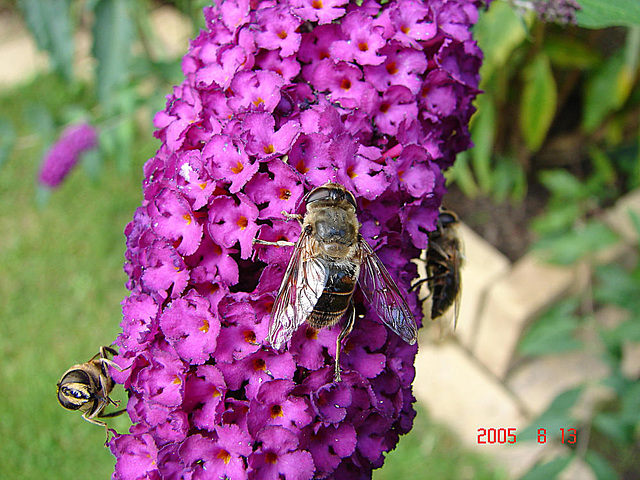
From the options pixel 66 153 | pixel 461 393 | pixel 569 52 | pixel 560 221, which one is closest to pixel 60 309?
pixel 66 153

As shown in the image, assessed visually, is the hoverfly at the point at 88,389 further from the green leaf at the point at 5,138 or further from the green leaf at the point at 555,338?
the green leaf at the point at 5,138

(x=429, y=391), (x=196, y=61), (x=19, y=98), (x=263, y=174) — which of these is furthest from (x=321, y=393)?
(x=19, y=98)

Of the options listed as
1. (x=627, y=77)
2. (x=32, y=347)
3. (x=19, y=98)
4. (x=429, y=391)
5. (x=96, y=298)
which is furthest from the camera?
(x=19, y=98)

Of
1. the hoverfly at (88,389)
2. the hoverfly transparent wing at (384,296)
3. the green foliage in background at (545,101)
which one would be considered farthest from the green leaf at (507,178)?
the hoverfly at (88,389)

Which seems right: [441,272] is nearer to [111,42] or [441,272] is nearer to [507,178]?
[111,42]

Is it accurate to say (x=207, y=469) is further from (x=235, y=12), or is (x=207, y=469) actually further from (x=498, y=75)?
(x=498, y=75)

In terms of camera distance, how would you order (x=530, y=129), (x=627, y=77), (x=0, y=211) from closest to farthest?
(x=627, y=77) → (x=530, y=129) → (x=0, y=211)

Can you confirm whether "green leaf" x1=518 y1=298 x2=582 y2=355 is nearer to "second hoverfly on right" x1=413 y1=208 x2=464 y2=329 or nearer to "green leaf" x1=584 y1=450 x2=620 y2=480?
"green leaf" x1=584 y1=450 x2=620 y2=480
